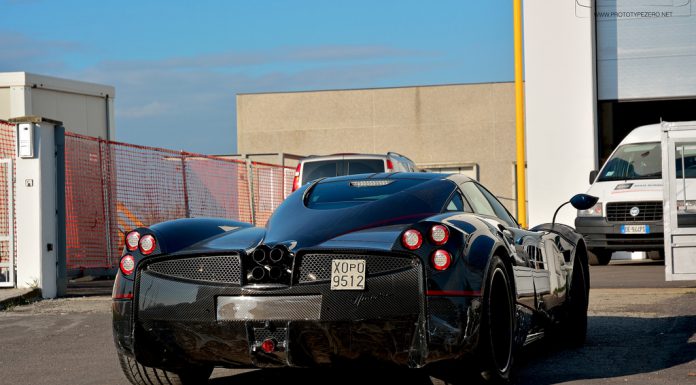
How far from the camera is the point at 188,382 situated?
6.75 meters

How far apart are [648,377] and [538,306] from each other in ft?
2.70

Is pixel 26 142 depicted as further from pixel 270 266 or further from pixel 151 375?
pixel 270 266

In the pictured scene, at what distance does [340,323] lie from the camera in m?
5.71

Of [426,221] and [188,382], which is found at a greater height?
[426,221]

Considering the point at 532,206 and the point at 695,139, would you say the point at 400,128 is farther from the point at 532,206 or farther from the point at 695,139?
the point at 695,139

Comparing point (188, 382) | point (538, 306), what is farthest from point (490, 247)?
point (188, 382)

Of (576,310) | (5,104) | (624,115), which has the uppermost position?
(624,115)

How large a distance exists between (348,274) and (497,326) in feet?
3.57

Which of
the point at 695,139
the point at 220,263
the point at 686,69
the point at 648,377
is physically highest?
the point at 686,69

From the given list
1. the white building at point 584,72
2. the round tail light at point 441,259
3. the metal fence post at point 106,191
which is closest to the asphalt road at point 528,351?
the round tail light at point 441,259

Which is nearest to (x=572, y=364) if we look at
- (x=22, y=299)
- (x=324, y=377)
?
(x=324, y=377)

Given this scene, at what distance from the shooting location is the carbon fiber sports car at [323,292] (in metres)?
5.73

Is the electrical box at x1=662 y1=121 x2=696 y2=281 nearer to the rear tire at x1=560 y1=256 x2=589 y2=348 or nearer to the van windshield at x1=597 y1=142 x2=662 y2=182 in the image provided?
the rear tire at x1=560 y1=256 x2=589 y2=348

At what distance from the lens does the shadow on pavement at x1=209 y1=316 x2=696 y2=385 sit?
22.9 ft
